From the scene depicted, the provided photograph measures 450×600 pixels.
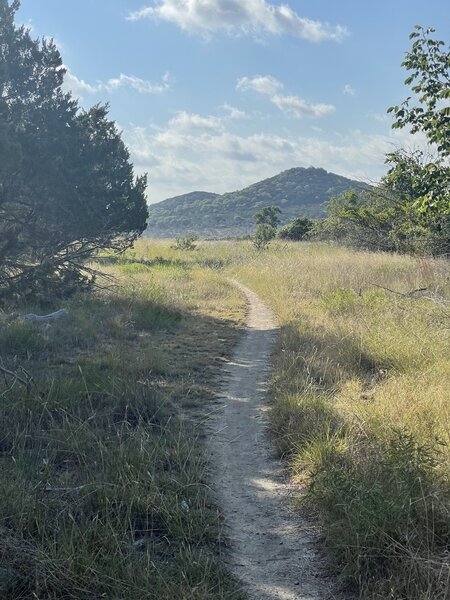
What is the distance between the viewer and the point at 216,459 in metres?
4.66

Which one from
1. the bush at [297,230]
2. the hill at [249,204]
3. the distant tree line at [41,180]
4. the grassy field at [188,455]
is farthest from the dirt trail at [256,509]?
the hill at [249,204]

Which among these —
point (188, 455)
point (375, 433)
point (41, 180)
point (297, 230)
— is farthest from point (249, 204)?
point (188, 455)

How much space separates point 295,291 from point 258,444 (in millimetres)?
10159

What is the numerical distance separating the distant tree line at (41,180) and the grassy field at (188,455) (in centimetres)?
304

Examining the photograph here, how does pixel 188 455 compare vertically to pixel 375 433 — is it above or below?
below

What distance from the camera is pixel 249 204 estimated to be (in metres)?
144

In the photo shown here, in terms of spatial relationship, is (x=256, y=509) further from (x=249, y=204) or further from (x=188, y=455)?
(x=249, y=204)

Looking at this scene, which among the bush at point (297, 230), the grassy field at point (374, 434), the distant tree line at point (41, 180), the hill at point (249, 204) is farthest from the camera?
the hill at point (249, 204)

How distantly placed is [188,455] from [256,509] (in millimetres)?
751

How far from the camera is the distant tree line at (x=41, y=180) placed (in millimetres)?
11484

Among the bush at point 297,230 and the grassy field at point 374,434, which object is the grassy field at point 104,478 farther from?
the bush at point 297,230

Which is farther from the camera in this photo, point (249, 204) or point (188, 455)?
point (249, 204)

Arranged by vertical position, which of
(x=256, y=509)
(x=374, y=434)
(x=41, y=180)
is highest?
(x=41, y=180)

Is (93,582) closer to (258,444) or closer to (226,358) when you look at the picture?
(258,444)
